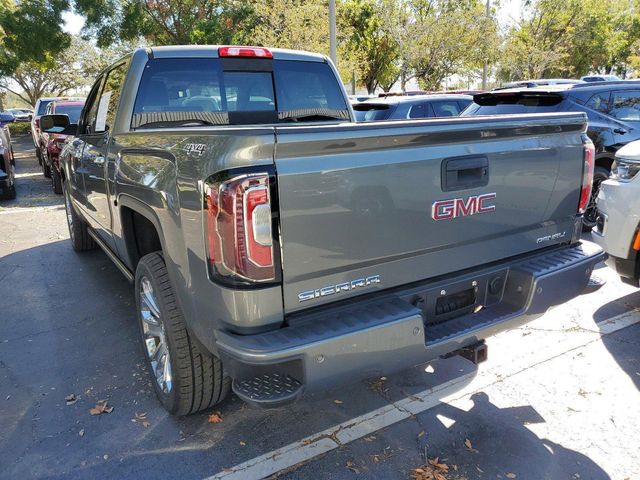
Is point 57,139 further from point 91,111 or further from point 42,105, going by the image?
point 91,111

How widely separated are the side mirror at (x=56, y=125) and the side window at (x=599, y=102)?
621 cm

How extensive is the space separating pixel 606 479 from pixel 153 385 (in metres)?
2.54

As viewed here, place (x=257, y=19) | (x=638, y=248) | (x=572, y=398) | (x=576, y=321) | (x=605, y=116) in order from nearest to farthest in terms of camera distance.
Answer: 1. (x=572, y=398)
2. (x=638, y=248)
3. (x=576, y=321)
4. (x=605, y=116)
5. (x=257, y=19)

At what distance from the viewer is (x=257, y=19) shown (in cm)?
2103

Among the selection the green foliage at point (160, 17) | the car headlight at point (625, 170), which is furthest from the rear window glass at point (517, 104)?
the green foliage at point (160, 17)

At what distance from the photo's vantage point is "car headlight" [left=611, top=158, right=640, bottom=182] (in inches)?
154

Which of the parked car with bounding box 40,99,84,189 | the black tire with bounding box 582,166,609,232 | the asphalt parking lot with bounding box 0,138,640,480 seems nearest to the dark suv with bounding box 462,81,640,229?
the black tire with bounding box 582,166,609,232

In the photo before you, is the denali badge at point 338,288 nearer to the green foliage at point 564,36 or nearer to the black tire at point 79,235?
the black tire at point 79,235

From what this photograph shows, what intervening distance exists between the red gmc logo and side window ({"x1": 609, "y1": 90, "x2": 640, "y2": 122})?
5.29m

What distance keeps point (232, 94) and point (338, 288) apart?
230 cm

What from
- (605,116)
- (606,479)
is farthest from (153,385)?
(605,116)

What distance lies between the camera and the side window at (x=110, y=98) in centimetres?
381

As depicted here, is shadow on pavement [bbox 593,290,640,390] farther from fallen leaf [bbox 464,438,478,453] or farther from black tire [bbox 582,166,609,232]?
black tire [bbox 582,166,609,232]

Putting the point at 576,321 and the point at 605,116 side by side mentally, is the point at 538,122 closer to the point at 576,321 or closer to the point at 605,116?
the point at 576,321
